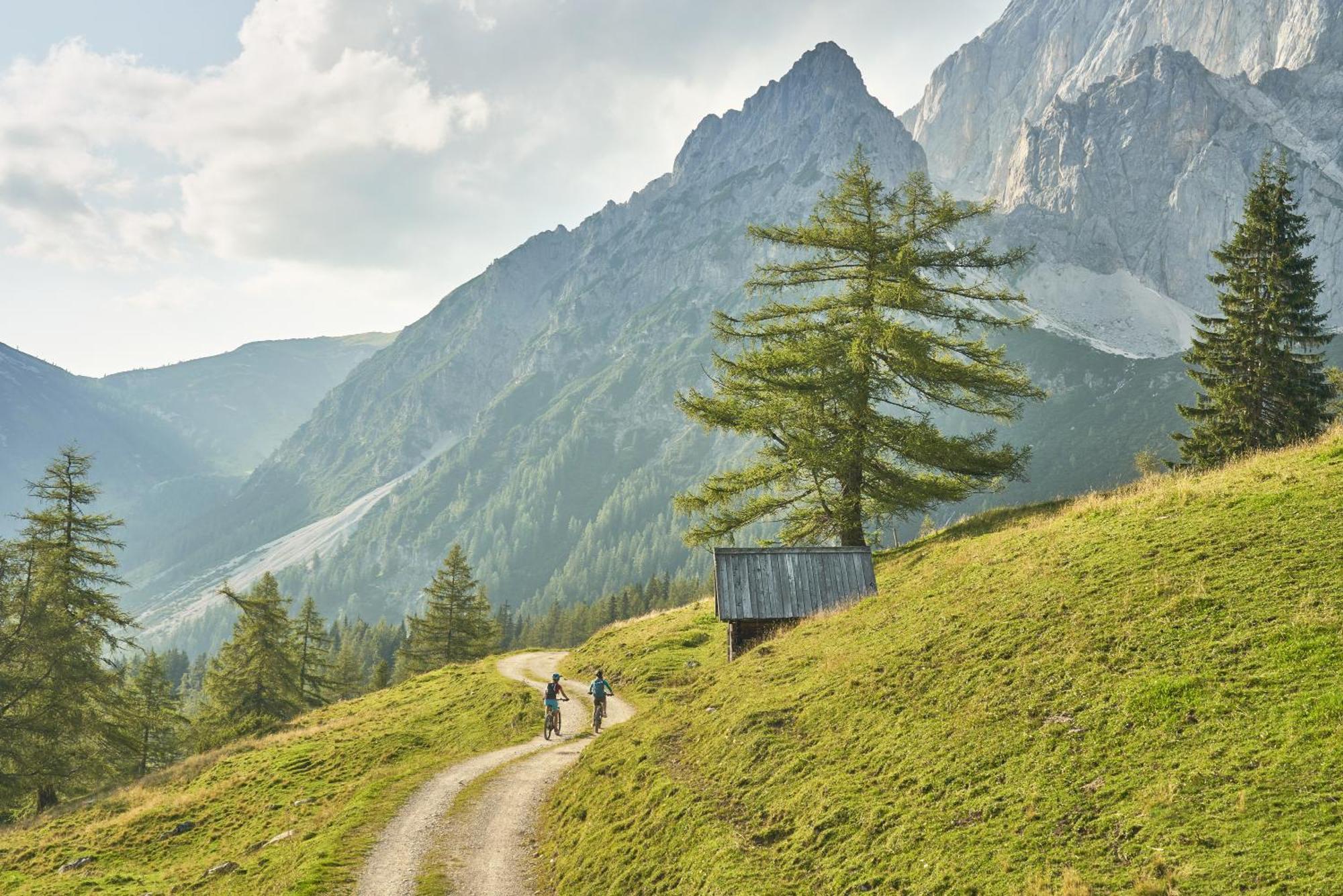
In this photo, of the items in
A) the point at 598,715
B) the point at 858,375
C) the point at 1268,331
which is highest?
the point at 1268,331

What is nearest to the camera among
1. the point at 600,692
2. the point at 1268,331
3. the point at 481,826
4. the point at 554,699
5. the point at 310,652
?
the point at 481,826

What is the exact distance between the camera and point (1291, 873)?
649 centimetres

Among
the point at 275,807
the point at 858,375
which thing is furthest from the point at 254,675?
the point at 858,375

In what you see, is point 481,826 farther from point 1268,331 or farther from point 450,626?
point 450,626

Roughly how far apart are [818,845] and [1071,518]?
12841 millimetres

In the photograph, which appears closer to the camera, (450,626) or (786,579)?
(786,579)

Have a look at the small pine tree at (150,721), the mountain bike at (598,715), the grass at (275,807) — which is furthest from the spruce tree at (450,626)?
the mountain bike at (598,715)

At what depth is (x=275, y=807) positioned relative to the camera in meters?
24.0

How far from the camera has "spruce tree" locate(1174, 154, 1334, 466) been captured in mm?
38750

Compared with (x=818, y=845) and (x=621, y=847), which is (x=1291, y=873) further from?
(x=621, y=847)

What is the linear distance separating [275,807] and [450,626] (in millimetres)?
40461

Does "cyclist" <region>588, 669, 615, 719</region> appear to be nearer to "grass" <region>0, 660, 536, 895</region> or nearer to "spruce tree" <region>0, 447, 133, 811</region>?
"grass" <region>0, 660, 536, 895</region>

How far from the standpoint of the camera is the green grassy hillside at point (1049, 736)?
772cm

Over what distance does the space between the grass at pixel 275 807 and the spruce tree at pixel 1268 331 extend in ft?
141
